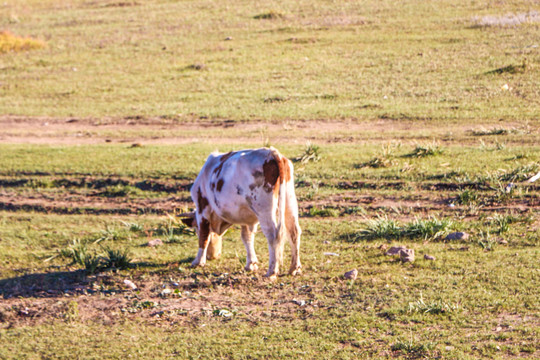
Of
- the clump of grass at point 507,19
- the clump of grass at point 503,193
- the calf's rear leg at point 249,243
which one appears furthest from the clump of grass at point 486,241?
the clump of grass at point 507,19

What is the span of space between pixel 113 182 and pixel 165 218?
2996 millimetres

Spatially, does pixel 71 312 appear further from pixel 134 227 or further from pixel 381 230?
pixel 381 230

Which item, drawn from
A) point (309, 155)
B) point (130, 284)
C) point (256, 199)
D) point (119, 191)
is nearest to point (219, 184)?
point (256, 199)

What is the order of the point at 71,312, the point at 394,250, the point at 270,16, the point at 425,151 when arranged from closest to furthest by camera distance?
1. the point at 71,312
2. the point at 394,250
3. the point at 425,151
4. the point at 270,16

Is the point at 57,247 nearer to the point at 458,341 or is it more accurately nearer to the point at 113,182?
the point at 113,182

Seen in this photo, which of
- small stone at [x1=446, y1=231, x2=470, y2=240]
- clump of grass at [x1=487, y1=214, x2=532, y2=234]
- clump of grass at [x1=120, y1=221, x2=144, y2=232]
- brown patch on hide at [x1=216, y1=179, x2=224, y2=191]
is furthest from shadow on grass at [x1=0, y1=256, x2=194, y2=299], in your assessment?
clump of grass at [x1=487, y1=214, x2=532, y2=234]

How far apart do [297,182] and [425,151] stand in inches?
135

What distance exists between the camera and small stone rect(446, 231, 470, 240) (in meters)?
10.7

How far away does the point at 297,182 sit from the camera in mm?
14766

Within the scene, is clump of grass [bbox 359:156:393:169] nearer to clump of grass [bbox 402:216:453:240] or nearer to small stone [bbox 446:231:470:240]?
clump of grass [bbox 402:216:453:240]

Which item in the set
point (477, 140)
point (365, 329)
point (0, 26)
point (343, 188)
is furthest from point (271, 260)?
point (0, 26)

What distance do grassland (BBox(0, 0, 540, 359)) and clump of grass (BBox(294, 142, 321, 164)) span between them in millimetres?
122

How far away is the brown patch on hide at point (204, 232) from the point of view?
1020 centimetres

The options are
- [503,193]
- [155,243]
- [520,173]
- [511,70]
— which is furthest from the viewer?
[511,70]
